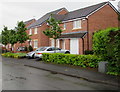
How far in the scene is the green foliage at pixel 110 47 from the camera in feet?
34.7

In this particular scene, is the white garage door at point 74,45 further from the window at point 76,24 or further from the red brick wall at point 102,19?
the window at point 76,24

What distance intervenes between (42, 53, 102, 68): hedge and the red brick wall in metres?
9.18

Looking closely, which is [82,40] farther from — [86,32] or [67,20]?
[67,20]

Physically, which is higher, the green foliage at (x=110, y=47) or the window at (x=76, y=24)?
the window at (x=76, y=24)

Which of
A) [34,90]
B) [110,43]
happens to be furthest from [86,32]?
[34,90]

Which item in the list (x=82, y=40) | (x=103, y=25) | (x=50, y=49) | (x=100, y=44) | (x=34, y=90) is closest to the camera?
(x=34, y=90)

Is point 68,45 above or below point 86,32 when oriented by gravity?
below

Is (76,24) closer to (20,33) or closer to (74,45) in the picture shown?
(74,45)

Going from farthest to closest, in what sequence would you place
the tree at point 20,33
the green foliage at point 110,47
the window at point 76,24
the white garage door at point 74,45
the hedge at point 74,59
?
the tree at point 20,33 → the window at point 76,24 → the white garage door at point 74,45 → the hedge at point 74,59 → the green foliage at point 110,47

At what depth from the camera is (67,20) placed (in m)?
29.0

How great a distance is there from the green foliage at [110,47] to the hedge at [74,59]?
2.36 feet

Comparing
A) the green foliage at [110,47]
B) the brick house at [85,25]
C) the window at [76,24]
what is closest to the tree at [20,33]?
the brick house at [85,25]

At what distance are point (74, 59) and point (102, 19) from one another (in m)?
14.1

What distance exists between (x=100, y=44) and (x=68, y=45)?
49.6 ft
